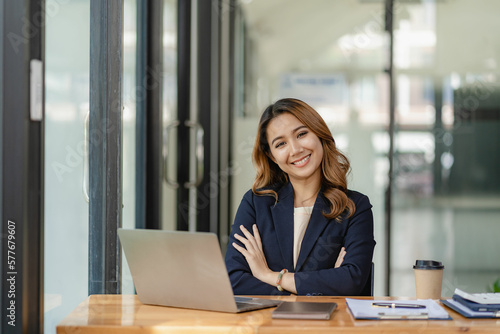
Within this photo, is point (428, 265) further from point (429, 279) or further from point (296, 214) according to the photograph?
point (296, 214)

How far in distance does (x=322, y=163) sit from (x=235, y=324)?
1131 millimetres

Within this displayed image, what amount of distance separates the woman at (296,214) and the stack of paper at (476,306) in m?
0.47

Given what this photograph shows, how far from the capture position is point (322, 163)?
2.68 metres

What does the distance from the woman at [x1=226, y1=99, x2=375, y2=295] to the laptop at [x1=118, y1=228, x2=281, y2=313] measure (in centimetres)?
46

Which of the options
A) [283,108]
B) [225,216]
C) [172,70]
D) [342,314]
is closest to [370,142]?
[225,216]

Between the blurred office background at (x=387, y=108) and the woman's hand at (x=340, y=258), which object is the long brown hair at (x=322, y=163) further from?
the blurred office background at (x=387, y=108)

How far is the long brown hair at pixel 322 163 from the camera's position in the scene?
2559 millimetres

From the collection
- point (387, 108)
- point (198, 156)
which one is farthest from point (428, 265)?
point (387, 108)

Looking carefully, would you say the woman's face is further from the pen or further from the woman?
the pen

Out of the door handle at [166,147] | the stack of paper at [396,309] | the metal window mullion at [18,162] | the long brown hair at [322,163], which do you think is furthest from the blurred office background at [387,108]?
the stack of paper at [396,309]

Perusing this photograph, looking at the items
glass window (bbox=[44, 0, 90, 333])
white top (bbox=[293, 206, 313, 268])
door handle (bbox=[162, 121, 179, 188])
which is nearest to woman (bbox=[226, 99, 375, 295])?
white top (bbox=[293, 206, 313, 268])

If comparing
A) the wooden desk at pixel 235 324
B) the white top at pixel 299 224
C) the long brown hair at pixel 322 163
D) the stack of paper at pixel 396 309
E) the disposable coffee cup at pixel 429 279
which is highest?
the long brown hair at pixel 322 163

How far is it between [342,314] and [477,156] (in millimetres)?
2980

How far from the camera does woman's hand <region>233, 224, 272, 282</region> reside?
7.65 ft
